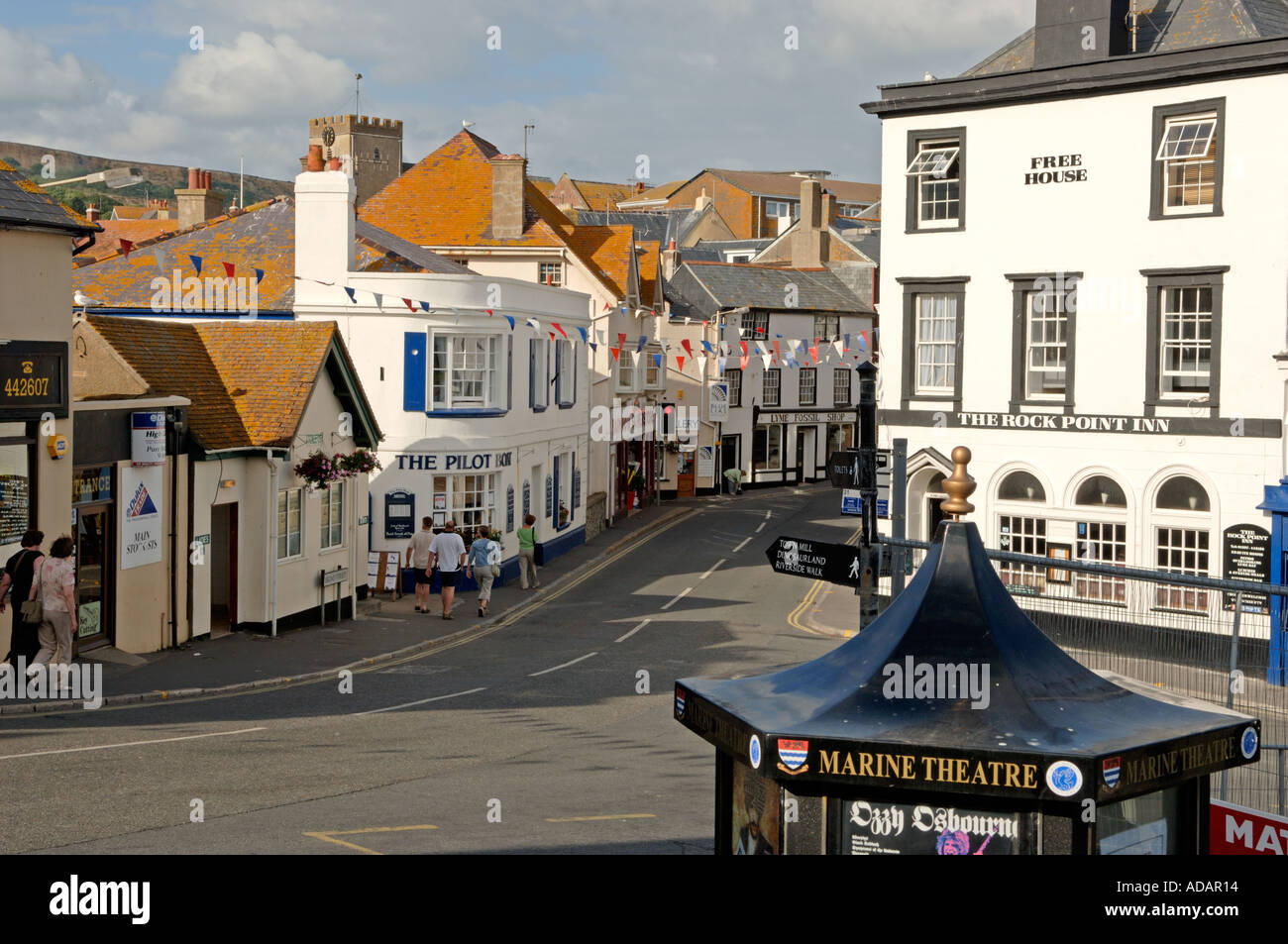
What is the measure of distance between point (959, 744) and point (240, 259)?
30.2 m

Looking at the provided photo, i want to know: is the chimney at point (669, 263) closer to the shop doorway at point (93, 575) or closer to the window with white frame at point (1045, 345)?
the window with white frame at point (1045, 345)

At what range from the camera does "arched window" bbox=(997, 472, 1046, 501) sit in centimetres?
2675

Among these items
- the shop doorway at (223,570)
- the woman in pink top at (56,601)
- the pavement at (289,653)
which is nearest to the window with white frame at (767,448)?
the pavement at (289,653)

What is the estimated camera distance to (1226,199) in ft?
78.7

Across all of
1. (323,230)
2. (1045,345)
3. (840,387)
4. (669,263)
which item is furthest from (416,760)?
(840,387)

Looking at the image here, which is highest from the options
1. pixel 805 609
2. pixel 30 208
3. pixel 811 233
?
pixel 811 233

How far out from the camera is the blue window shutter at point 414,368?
1247 inches

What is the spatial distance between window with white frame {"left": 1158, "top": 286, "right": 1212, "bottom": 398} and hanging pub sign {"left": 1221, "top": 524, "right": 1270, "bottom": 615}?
8.59 feet

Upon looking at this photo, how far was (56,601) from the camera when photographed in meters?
17.5

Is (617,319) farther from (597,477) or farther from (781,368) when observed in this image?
(781,368)

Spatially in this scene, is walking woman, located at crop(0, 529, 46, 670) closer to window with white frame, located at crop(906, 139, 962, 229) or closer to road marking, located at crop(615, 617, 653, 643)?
road marking, located at crop(615, 617, 653, 643)

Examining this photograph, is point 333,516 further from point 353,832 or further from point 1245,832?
point 1245,832
